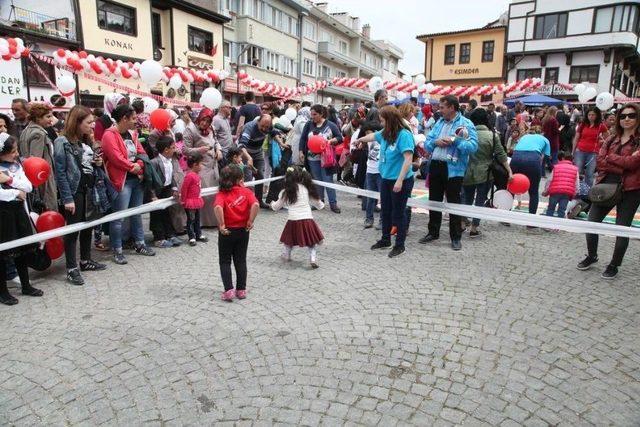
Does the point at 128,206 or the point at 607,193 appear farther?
the point at 128,206

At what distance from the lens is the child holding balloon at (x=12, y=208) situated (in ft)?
13.2

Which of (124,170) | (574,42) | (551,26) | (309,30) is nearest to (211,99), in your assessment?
(124,170)

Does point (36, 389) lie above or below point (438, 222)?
below

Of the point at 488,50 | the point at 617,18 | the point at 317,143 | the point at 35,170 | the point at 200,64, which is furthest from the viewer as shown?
the point at 488,50

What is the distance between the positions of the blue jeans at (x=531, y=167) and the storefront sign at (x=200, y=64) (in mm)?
24290

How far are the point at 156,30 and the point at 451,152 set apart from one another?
2497cm

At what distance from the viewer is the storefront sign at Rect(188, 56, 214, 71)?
88.2 ft

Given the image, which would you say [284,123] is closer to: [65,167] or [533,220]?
[65,167]

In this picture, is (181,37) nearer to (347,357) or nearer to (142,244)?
(142,244)

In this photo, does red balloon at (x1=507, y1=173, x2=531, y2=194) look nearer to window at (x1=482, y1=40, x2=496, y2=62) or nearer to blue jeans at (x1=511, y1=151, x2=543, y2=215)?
blue jeans at (x1=511, y1=151, x2=543, y2=215)

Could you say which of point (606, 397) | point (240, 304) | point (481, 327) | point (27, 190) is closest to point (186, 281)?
point (240, 304)

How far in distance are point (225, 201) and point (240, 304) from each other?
3.29 ft

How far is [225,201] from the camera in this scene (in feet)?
13.6

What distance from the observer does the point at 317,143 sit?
7.66m
